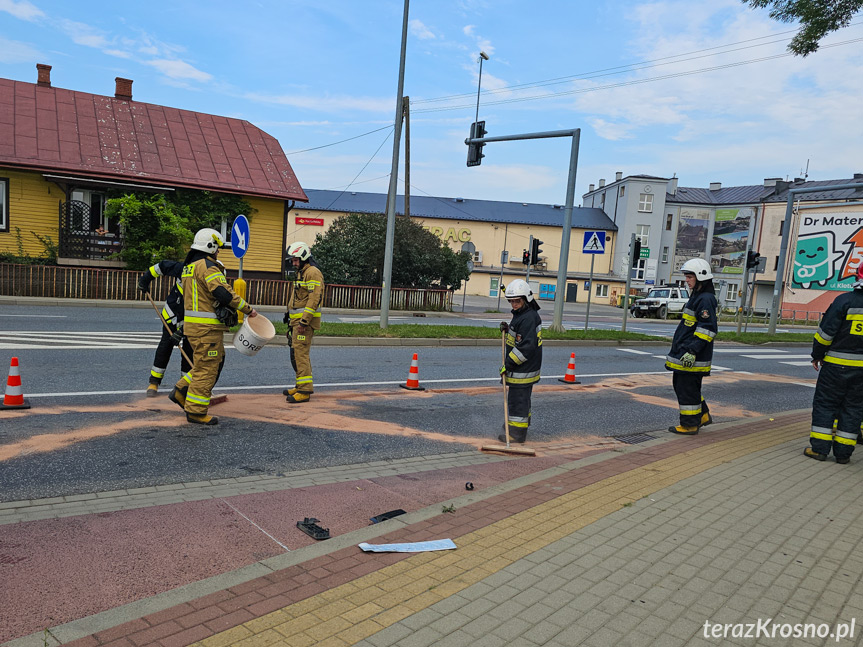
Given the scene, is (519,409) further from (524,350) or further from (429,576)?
(429,576)

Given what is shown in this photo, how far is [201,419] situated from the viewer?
257 inches

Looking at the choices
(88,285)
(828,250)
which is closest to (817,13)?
(828,250)

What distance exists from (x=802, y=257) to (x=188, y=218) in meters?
21.8

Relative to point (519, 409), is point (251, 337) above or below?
above

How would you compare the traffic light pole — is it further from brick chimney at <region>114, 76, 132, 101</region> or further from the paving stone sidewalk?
brick chimney at <region>114, 76, 132, 101</region>

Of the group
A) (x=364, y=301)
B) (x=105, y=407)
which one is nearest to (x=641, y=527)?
(x=105, y=407)

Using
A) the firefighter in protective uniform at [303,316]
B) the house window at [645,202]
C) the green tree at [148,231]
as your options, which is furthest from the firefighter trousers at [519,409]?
the house window at [645,202]

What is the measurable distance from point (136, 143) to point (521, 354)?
77.5 ft

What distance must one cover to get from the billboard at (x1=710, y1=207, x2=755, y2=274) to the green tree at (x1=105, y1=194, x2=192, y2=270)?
Answer: 1967 inches

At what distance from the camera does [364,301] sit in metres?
26.7

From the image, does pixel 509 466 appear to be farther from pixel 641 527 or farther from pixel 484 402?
pixel 484 402

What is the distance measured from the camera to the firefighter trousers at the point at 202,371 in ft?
21.2

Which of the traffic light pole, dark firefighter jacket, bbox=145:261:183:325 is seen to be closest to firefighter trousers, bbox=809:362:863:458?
dark firefighter jacket, bbox=145:261:183:325

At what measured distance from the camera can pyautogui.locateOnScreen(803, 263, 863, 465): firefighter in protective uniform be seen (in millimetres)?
6367
